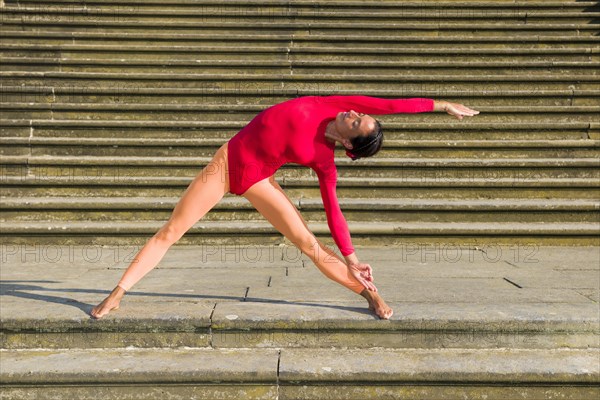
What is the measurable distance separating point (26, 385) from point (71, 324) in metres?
0.38

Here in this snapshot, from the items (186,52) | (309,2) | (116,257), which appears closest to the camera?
(116,257)

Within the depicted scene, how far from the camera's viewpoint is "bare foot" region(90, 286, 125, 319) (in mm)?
3295

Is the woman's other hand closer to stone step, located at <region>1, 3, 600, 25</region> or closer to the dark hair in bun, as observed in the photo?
the dark hair in bun

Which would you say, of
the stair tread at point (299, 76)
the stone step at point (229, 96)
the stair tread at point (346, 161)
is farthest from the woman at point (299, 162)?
the stair tread at point (299, 76)

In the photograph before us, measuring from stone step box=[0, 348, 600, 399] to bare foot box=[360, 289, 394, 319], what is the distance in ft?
0.91

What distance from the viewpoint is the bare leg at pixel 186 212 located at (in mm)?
3248

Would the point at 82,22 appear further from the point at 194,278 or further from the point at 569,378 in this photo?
the point at 569,378

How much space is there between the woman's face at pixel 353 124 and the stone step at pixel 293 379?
118 centimetres

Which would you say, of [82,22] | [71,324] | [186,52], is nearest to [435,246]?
[71,324]

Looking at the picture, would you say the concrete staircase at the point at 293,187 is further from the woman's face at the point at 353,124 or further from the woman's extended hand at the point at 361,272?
the woman's face at the point at 353,124

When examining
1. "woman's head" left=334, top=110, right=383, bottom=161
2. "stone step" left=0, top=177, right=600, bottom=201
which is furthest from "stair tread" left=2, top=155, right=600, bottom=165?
"woman's head" left=334, top=110, right=383, bottom=161

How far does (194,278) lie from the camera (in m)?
4.35

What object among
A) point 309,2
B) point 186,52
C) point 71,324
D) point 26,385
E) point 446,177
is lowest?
point 26,385

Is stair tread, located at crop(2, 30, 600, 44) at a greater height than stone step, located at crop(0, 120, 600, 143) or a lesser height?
greater
